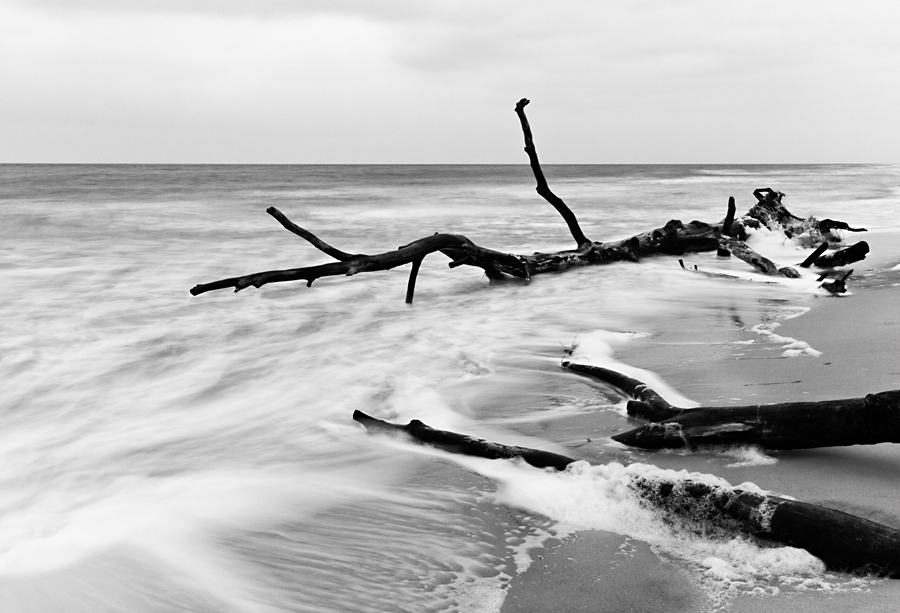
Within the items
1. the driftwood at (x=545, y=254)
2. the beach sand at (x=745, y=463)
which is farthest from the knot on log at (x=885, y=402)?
the driftwood at (x=545, y=254)

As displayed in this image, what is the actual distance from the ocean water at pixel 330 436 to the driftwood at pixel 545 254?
1.11 feet

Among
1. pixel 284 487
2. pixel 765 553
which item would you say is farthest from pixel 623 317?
pixel 765 553

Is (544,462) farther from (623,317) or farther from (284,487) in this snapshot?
(623,317)

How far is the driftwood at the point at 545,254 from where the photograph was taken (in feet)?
20.0

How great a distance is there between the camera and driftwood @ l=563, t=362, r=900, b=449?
255 cm

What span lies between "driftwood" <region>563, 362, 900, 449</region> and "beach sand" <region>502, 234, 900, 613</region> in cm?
7

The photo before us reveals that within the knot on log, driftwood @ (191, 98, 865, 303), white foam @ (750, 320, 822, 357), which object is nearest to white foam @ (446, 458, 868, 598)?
the knot on log

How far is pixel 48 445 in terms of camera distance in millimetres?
3957

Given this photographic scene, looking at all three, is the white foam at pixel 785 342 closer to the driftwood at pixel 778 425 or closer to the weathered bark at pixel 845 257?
Result: the driftwood at pixel 778 425

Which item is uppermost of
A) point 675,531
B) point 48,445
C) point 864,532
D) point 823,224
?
point 823,224

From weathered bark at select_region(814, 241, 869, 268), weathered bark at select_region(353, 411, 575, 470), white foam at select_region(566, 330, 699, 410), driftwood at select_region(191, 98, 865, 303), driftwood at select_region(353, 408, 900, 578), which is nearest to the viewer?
driftwood at select_region(353, 408, 900, 578)

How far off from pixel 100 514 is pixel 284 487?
29.8 inches

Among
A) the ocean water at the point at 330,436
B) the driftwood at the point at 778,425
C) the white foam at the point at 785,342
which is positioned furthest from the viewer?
the white foam at the point at 785,342

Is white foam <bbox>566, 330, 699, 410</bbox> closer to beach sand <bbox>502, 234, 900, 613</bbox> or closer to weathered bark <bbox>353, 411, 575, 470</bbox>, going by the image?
beach sand <bbox>502, 234, 900, 613</bbox>
